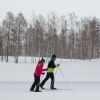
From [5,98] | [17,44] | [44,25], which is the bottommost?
[5,98]

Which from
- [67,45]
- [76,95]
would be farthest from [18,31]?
[76,95]

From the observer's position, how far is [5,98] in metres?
10.8

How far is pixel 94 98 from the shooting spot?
10.9 m

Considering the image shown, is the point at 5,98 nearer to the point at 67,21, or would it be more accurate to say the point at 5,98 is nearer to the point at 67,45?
the point at 67,21

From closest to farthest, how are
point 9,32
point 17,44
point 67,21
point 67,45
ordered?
point 17,44 → point 9,32 → point 67,21 → point 67,45

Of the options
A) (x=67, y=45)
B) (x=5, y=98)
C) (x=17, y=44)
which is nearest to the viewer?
(x=5, y=98)

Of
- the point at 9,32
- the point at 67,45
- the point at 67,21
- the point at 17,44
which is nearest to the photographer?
the point at 17,44

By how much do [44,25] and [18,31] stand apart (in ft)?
23.4

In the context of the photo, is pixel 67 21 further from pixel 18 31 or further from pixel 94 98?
pixel 94 98

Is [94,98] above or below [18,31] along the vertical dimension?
below

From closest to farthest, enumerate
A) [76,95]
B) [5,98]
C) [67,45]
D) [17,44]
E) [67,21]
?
[5,98] → [76,95] → [17,44] → [67,21] → [67,45]

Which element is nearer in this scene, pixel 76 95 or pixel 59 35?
pixel 76 95

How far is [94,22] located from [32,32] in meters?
13.4

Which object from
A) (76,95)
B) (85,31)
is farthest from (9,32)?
(76,95)
